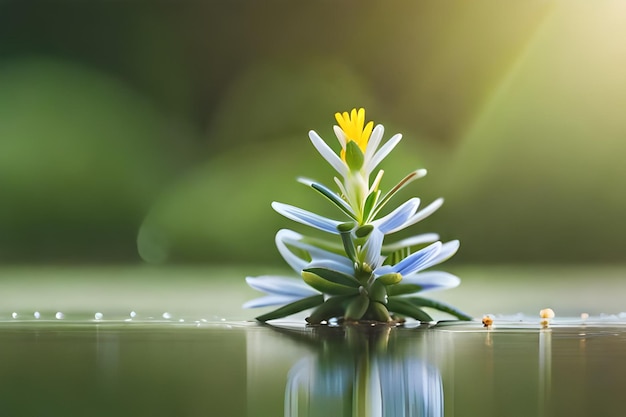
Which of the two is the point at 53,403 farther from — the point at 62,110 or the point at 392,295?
the point at 62,110

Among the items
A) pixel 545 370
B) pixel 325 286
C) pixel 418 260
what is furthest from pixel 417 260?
pixel 545 370

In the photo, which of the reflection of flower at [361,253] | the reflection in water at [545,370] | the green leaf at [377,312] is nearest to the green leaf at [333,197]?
the reflection of flower at [361,253]

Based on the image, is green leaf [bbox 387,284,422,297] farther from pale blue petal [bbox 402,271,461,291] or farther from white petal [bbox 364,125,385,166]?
white petal [bbox 364,125,385,166]

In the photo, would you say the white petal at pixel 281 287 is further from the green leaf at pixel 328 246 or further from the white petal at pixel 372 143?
the white petal at pixel 372 143

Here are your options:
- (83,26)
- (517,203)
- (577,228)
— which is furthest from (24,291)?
(577,228)

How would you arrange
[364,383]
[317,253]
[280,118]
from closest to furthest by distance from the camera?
[364,383], [317,253], [280,118]

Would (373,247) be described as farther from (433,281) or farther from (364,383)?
(364,383)
